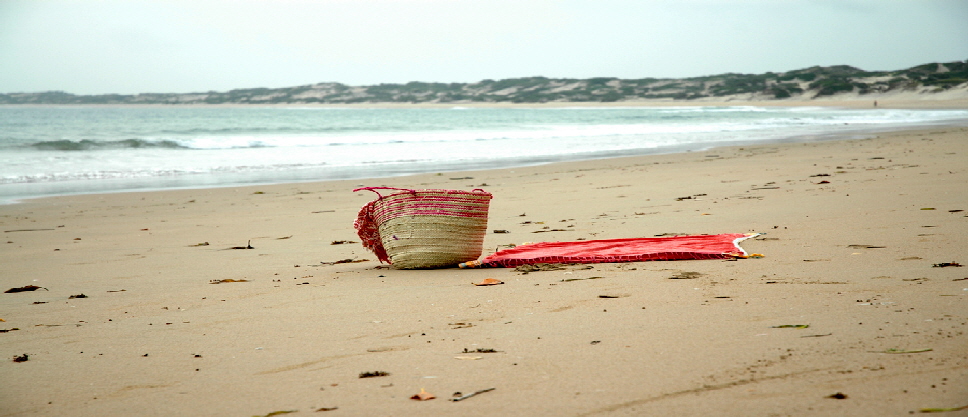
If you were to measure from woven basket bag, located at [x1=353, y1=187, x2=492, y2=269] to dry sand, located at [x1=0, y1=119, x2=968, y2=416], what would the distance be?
17 centimetres

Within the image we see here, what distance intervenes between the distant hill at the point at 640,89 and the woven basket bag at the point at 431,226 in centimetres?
6911

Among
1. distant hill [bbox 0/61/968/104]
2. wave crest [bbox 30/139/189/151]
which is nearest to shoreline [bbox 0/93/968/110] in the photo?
distant hill [bbox 0/61/968/104]

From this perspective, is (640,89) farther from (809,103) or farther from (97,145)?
(97,145)

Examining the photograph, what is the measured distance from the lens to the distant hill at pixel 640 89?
75438 millimetres

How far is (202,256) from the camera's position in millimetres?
5547

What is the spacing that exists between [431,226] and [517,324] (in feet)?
5.42

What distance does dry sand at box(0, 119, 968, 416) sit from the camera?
2217 mm

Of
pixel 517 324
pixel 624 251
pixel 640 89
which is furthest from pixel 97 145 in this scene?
pixel 640 89

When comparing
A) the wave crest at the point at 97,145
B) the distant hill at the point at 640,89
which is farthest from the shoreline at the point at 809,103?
the wave crest at the point at 97,145

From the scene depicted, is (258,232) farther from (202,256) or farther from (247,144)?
(247,144)

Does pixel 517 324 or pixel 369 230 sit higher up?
pixel 369 230

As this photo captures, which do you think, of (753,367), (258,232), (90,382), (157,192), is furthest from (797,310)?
(157,192)

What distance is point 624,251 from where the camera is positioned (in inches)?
182

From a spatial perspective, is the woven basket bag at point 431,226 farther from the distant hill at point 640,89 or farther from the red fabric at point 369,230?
the distant hill at point 640,89
